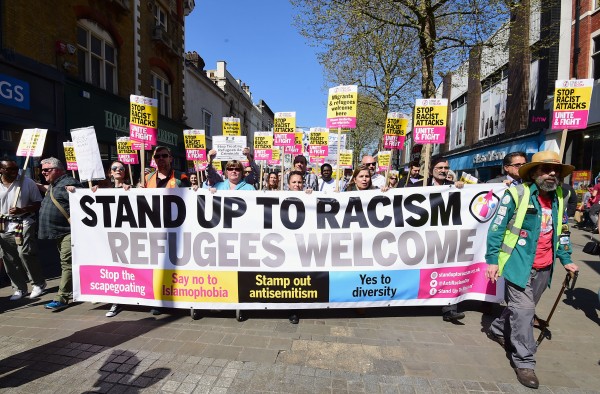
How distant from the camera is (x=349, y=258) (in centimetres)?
387

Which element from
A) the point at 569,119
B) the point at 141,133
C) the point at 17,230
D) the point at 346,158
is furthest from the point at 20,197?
the point at 346,158

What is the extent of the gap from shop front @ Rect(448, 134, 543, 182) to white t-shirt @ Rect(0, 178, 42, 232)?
1886 centimetres

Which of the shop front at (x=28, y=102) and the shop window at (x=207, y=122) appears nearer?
the shop front at (x=28, y=102)

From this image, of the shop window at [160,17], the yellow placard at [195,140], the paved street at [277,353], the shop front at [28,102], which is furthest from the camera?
the shop window at [160,17]

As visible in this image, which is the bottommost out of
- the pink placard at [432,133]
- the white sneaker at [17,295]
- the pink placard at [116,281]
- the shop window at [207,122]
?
the white sneaker at [17,295]

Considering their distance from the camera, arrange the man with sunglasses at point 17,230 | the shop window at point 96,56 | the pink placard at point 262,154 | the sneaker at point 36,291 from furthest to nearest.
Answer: the shop window at point 96,56, the pink placard at point 262,154, the sneaker at point 36,291, the man with sunglasses at point 17,230

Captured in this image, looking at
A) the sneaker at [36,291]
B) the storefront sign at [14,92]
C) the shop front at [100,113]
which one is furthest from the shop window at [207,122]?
the sneaker at [36,291]

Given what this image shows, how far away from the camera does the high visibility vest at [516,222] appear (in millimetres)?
2922

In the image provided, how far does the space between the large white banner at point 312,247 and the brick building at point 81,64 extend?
24.5 ft

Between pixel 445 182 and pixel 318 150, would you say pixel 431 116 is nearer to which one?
pixel 445 182

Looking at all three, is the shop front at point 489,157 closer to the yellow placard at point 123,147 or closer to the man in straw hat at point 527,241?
the man in straw hat at point 527,241

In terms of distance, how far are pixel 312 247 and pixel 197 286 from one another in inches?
54.7

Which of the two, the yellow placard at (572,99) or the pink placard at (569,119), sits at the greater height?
the yellow placard at (572,99)

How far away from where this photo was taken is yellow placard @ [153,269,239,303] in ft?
12.7
